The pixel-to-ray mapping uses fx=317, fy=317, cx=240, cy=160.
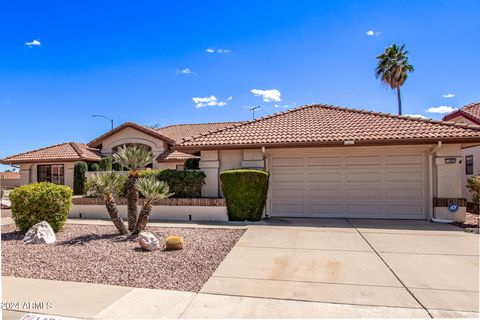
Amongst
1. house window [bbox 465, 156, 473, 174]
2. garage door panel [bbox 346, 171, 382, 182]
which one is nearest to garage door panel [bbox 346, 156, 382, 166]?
garage door panel [bbox 346, 171, 382, 182]

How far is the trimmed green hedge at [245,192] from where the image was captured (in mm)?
11703

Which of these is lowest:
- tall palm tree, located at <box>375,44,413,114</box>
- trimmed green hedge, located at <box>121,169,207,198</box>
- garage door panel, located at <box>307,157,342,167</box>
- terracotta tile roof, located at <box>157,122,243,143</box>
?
trimmed green hedge, located at <box>121,169,207,198</box>

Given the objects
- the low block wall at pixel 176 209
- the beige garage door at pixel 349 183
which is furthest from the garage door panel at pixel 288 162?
the low block wall at pixel 176 209

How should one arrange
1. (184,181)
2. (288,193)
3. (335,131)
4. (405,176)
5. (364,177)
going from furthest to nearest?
(288,193), (184,181), (335,131), (364,177), (405,176)

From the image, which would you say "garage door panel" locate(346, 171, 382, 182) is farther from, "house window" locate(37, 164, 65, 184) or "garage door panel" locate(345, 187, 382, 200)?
"house window" locate(37, 164, 65, 184)

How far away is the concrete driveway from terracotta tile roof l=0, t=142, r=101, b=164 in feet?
61.1

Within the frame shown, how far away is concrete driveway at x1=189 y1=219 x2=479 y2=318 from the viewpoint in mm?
4500

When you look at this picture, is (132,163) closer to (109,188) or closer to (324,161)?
(109,188)

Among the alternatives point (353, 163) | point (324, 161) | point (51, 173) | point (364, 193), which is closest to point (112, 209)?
point (324, 161)

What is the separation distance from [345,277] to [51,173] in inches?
965

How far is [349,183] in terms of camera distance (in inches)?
497

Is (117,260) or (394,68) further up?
(394,68)

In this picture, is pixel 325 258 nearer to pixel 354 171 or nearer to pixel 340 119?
pixel 354 171

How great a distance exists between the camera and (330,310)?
14.6ft
